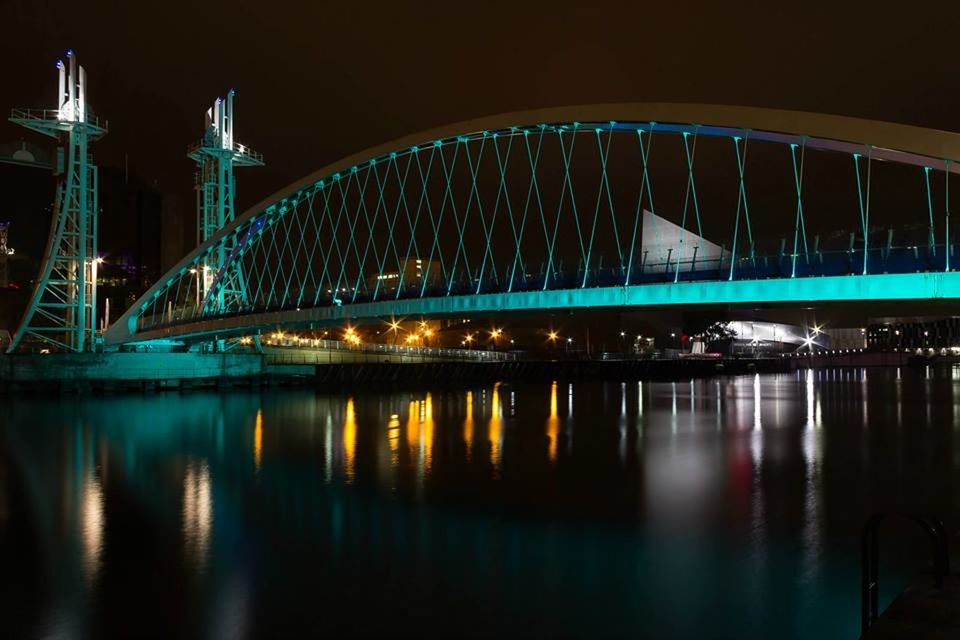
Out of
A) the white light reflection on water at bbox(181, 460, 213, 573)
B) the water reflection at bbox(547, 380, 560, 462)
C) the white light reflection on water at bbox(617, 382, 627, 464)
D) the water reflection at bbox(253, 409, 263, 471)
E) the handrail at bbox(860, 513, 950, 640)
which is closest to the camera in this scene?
the handrail at bbox(860, 513, 950, 640)

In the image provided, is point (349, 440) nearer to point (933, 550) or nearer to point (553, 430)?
point (553, 430)

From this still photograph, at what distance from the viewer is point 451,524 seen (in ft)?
44.8

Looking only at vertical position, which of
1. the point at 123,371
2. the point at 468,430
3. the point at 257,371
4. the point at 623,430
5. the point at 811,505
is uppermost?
the point at 123,371

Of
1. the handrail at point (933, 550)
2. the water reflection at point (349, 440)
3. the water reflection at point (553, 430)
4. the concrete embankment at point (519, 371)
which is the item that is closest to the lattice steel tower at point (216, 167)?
the concrete embankment at point (519, 371)

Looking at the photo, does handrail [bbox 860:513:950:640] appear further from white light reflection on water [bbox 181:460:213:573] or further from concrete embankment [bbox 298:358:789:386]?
concrete embankment [bbox 298:358:789:386]

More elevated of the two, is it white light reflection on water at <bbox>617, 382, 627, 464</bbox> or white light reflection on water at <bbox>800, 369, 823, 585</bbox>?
white light reflection on water at <bbox>617, 382, 627, 464</bbox>

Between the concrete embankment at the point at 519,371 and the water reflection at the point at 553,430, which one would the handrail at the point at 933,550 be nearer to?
the water reflection at the point at 553,430

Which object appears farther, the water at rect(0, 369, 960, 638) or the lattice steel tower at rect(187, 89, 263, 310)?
the lattice steel tower at rect(187, 89, 263, 310)

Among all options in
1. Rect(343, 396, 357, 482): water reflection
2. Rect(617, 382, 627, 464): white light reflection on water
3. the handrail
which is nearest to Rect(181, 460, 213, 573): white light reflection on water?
Rect(343, 396, 357, 482): water reflection

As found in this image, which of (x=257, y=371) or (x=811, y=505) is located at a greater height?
(x=257, y=371)

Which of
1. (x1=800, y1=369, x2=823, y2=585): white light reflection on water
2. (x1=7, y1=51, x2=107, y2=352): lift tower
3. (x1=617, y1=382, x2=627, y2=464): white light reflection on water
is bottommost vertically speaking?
(x1=800, y1=369, x2=823, y2=585): white light reflection on water

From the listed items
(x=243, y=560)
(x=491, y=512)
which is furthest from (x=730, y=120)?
(x=243, y=560)

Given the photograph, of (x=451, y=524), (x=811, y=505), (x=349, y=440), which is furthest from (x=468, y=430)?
(x=811, y=505)

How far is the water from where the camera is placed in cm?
927
